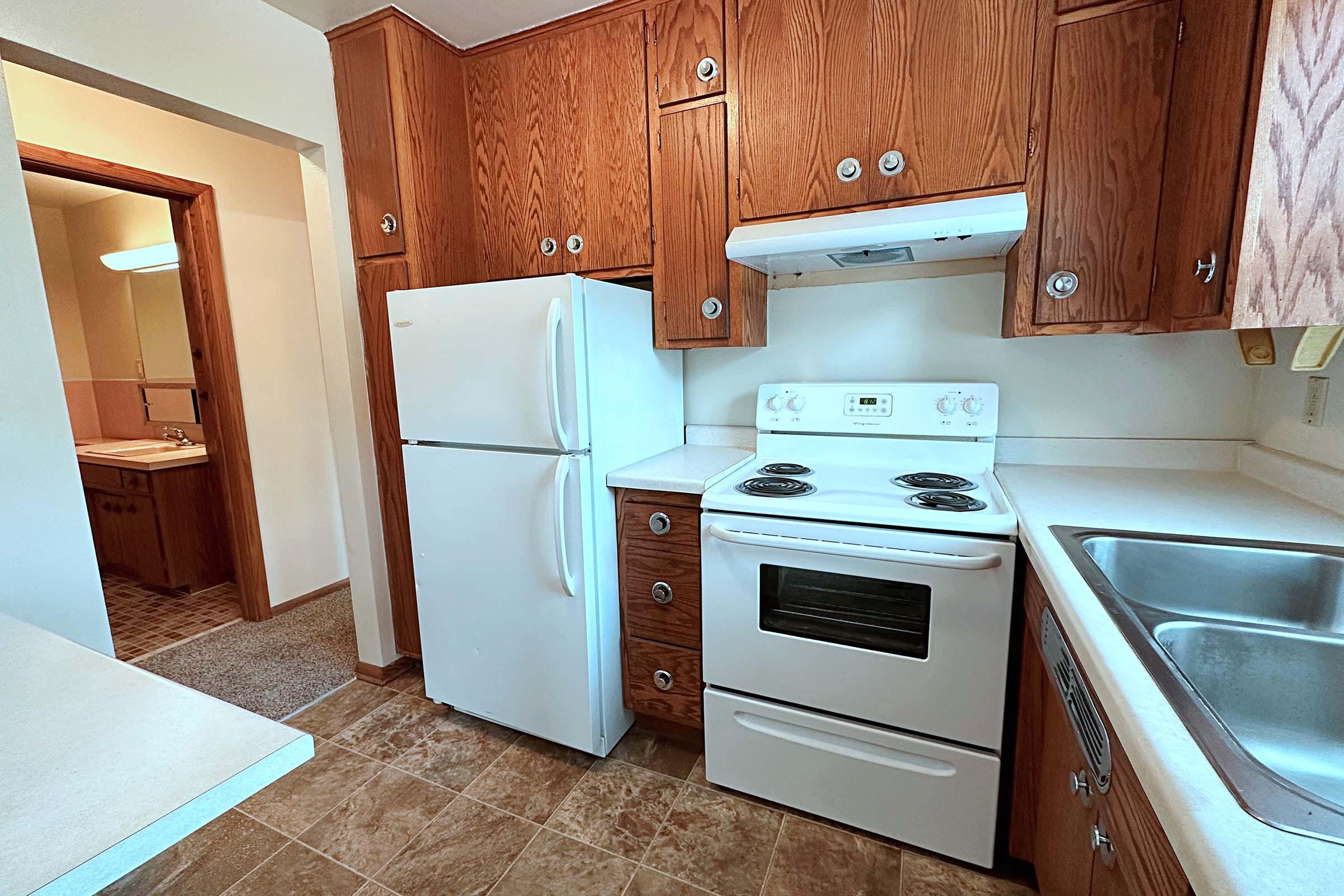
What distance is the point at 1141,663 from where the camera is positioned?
67 centimetres

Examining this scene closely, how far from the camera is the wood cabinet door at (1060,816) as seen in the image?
0.88 meters

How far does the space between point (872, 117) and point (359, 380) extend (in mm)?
1954

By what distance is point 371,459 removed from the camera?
7.04 ft

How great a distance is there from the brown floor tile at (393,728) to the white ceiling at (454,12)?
8.01ft

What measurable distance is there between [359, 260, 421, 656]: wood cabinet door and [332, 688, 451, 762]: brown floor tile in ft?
0.72

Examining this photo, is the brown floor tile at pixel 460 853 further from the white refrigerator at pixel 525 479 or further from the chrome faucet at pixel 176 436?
the chrome faucet at pixel 176 436

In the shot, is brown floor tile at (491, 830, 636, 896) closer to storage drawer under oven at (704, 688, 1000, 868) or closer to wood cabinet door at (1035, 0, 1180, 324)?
storage drawer under oven at (704, 688, 1000, 868)

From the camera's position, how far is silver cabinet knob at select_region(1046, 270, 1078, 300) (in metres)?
1.43

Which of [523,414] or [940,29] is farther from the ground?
[940,29]

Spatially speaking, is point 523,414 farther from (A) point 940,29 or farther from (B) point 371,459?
(A) point 940,29

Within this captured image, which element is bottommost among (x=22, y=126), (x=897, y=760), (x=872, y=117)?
(x=897, y=760)

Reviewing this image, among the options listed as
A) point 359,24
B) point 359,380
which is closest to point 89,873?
point 359,380

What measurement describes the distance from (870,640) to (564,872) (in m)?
0.99

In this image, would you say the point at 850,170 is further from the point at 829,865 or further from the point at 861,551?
the point at 829,865
